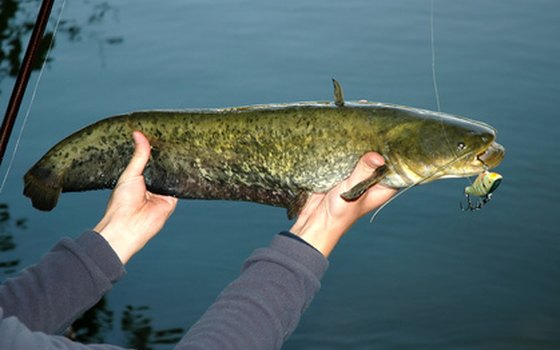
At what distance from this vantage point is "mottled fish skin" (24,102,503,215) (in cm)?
282

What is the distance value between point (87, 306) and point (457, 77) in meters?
5.17

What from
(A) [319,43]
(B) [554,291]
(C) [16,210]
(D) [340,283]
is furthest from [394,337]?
(A) [319,43]

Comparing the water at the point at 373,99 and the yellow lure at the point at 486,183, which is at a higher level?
the yellow lure at the point at 486,183

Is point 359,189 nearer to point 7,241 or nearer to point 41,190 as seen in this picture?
point 41,190

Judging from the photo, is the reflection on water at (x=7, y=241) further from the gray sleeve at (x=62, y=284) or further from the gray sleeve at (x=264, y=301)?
the gray sleeve at (x=264, y=301)

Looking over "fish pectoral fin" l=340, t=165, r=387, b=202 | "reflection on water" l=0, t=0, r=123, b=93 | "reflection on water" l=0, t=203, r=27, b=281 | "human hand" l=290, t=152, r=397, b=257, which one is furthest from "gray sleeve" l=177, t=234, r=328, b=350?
"reflection on water" l=0, t=0, r=123, b=93

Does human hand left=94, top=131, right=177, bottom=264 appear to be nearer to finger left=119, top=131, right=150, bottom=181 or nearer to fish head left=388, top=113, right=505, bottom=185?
finger left=119, top=131, right=150, bottom=181

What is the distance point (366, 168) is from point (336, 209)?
0.57 ft

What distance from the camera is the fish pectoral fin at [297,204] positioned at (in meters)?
2.81

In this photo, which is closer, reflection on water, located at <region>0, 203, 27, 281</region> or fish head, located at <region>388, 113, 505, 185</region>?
fish head, located at <region>388, 113, 505, 185</region>

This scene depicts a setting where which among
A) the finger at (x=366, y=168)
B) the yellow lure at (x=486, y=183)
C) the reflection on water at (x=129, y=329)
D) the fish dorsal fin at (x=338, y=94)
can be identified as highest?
the fish dorsal fin at (x=338, y=94)

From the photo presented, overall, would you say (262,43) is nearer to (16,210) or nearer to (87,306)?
(16,210)

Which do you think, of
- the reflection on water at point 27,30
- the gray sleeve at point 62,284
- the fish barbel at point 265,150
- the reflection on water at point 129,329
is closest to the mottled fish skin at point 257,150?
the fish barbel at point 265,150

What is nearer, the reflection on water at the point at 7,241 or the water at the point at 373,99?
the water at the point at 373,99
